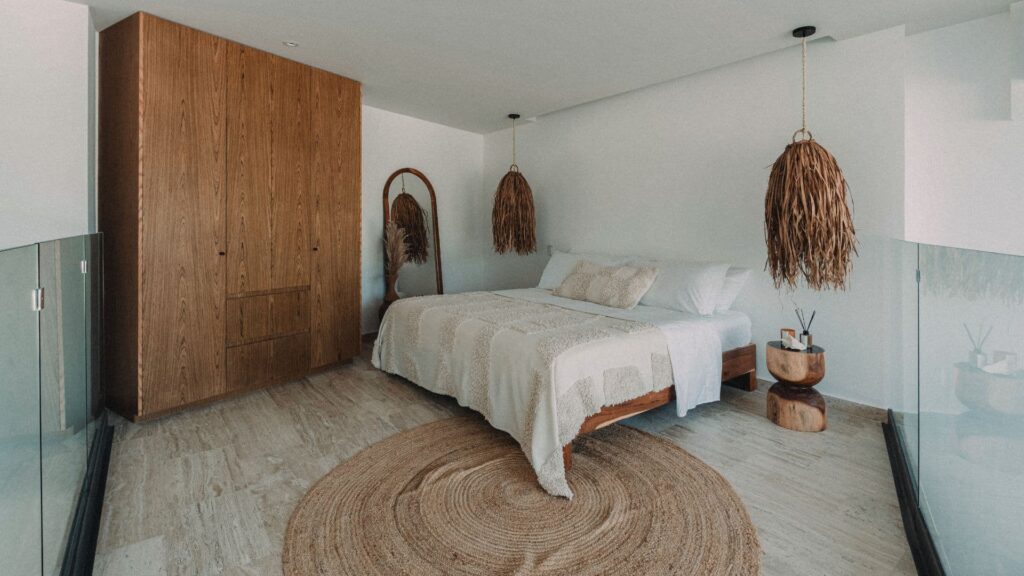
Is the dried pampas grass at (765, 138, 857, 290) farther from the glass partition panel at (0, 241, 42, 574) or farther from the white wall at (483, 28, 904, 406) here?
the glass partition panel at (0, 241, 42, 574)

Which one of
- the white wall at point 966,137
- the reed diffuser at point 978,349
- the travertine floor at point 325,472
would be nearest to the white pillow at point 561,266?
the travertine floor at point 325,472

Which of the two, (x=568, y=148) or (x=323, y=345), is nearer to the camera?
(x=323, y=345)

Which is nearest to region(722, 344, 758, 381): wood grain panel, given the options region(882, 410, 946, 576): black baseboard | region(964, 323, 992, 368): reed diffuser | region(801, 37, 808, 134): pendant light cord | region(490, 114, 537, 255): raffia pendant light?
region(882, 410, 946, 576): black baseboard

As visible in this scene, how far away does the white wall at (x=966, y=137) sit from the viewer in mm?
2629

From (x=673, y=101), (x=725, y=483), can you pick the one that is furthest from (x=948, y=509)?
(x=673, y=101)

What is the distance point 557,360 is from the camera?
2.18m

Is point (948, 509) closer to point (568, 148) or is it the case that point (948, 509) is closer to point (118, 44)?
point (568, 148)

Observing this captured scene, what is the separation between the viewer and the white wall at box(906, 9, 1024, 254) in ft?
8.63

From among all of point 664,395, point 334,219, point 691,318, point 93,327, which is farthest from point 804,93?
point 93,327

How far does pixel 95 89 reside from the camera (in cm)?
295

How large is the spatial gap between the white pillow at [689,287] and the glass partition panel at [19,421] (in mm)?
3193

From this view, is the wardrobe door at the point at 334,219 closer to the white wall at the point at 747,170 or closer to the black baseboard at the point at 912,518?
the white wall at the point at 747,170

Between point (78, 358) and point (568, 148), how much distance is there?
408 centimetres

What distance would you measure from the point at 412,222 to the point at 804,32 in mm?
3731
